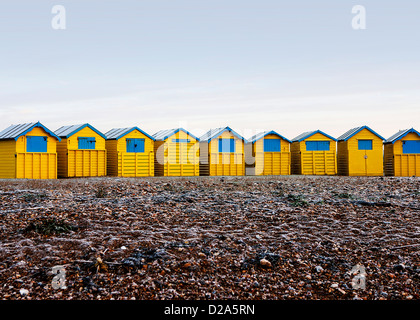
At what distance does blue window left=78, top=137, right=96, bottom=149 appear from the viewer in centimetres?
2819

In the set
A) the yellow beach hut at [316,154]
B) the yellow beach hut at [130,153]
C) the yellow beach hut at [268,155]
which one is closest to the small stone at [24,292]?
the yellow beach hut at [130,153]

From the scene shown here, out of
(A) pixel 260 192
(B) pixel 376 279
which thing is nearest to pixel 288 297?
(B) pixel 376 279

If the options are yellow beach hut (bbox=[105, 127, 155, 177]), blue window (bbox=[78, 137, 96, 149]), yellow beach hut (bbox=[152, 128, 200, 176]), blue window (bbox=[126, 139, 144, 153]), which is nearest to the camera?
blue window (bbox=[78, 137, 96, 149])

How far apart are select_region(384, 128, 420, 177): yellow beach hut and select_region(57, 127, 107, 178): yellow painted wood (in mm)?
22218

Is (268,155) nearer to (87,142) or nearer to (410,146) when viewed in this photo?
(410,146)

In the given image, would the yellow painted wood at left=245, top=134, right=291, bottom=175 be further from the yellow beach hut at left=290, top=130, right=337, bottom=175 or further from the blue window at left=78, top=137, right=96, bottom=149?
the blue window at left=78, top=137, right=96, bottom=149

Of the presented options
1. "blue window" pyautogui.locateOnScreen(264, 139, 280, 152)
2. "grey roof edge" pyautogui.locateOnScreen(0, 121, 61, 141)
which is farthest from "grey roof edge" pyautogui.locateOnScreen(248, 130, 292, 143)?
"grey roof edge" pyautogui.locateOnScreen(0, 121, 61, 141)

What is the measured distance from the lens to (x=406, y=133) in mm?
33062

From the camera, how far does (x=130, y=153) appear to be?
29734mm

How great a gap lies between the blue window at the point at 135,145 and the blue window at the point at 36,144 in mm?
5593

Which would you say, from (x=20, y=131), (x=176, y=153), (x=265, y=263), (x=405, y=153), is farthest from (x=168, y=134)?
(x=265, y=263)

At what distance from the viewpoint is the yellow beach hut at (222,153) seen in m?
31.6
